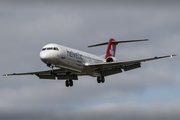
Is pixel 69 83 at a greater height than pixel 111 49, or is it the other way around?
pixel 111 49

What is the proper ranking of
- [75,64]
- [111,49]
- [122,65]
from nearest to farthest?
[75,64] < [122,65] < [111,49]

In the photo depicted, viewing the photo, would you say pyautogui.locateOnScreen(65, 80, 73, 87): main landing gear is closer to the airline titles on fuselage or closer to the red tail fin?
the airline titles on fuselage

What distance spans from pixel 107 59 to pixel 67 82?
19.7 feet

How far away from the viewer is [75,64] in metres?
44.2

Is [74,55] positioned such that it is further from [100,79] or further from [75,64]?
[100,79]

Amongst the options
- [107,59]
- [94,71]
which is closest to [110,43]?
[107,59]

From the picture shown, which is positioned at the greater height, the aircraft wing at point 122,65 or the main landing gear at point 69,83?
the aircraft wing at point 122,65

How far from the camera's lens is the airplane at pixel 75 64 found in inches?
1672

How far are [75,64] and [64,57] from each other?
6.43 ft

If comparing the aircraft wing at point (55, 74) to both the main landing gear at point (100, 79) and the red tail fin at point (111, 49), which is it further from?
the red tail fin at point (111, 49)

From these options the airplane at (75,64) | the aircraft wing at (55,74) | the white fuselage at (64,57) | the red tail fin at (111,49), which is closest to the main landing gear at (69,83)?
the airplane at (75,64)

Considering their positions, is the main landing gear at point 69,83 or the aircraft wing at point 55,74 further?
the main landing gear at point 69,83

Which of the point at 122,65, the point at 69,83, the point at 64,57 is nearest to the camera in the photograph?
the point at 64,57

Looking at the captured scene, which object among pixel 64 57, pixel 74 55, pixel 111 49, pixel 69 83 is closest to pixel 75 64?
pixel 74 55
